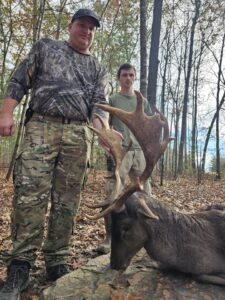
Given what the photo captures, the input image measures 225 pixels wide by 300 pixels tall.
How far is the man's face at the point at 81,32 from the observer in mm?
4336

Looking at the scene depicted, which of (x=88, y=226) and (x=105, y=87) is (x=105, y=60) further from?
(x=105, y=87)

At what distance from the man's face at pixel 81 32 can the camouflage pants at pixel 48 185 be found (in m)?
0.95

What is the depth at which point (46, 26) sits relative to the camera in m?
17.3

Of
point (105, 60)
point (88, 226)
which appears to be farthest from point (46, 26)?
point (88, 226)

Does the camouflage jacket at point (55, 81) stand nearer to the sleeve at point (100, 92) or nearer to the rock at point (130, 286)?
the sleeve at point (100, 92)

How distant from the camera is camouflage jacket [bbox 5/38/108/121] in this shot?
13.8 ft

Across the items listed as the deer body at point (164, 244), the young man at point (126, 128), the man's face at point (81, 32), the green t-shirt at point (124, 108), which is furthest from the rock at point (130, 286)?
the man's face at point (81, 32)

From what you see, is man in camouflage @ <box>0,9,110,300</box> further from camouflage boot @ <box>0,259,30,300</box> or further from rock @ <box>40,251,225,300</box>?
rock @ <box>40,251,225,300</box>

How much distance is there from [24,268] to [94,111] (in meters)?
1.90

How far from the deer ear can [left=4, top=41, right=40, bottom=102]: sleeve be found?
1757 mm

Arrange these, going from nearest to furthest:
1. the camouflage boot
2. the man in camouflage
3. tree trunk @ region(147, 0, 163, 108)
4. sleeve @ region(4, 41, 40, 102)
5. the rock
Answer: the rock → the camouflage boot → the man in camouflage → sleeve @ region(4, 41, 40, 102) → tree trunk @ region(147, 0, 163, 108)

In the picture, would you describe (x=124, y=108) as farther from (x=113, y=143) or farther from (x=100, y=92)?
(x=113, y=143)

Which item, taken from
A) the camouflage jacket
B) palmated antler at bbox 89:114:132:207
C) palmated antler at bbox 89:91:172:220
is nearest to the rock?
palmated antler at bbox 89:91:172:220

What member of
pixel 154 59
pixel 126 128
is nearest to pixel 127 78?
pixel 126 128
